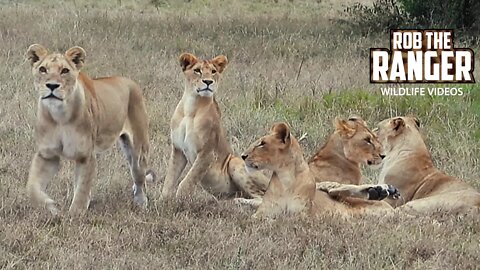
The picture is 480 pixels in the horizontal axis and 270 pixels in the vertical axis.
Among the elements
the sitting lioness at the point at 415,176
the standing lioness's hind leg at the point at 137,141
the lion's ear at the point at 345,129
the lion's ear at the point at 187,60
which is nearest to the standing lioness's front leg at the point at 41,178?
the standing lioness's hind leg at the point at 137,141

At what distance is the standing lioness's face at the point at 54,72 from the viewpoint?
5488mm

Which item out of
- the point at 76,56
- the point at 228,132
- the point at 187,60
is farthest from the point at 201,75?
the point at 228,132

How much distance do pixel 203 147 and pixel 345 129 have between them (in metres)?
0.98

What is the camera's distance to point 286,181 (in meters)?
5.76

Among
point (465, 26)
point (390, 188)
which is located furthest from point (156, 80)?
point (465, 26)

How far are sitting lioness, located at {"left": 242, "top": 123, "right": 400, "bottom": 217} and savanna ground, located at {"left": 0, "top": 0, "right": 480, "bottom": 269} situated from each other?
161mm

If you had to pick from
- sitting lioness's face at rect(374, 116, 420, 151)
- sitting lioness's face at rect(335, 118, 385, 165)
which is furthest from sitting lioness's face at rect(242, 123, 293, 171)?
sitting lioness's face at rect(374, 116, 420, 151)

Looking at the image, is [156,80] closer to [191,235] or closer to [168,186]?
[168,186]

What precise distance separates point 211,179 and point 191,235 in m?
1.43

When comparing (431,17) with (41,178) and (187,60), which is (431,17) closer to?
(187,60)

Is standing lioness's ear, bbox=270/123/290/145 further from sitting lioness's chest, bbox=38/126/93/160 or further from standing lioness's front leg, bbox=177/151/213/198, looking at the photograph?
sitting lioness's chest, bbox=38/126/93/160

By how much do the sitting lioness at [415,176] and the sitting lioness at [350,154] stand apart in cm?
36

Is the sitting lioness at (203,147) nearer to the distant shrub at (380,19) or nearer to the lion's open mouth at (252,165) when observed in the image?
the lion's open mouth at (252,165)

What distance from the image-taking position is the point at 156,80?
1057cm
